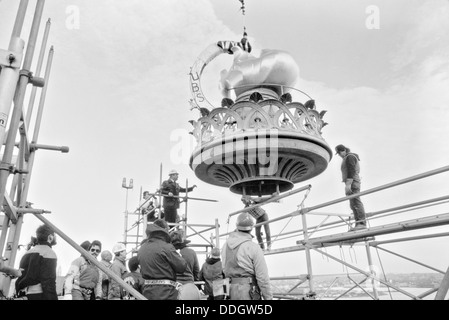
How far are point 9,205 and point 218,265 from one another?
581cm

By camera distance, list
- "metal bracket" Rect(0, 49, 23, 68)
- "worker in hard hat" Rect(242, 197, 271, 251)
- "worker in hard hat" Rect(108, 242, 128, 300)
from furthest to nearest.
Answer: "worker in hard hat" Rect(242, 197, 271, 251), "worker in hard hat" Rect(108, 242, 128, 300), "metal bracket" Rect(0, 49, 23, 68)

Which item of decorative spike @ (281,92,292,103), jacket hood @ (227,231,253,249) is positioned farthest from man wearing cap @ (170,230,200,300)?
decorative spike @ (281,92,292,103)

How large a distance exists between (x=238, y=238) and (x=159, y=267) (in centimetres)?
137

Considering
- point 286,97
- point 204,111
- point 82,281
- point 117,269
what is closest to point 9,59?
point 82,281

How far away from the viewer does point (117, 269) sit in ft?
25.9

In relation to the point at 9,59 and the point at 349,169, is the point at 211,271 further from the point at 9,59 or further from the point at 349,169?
the point at 9,59

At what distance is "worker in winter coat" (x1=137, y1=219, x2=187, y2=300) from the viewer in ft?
17.0

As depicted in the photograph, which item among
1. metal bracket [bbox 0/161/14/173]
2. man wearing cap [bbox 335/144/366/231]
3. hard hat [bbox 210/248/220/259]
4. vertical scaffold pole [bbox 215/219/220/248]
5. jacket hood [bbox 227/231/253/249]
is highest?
man wearing cap [bbox 335/144/366/231]

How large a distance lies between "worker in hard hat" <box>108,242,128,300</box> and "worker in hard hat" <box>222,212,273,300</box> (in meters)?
3.29

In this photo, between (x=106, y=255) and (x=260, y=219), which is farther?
(x=260, y=219)

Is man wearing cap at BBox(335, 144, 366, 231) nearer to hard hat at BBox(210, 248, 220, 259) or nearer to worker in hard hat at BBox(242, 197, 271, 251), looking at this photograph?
worker in hard hat at BBox(242, 197, 271, 251)

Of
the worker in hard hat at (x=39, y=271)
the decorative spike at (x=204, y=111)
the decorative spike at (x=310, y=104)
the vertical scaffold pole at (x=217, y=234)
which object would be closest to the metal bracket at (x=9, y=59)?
the worker in hard hat at (x=39, y=271)
